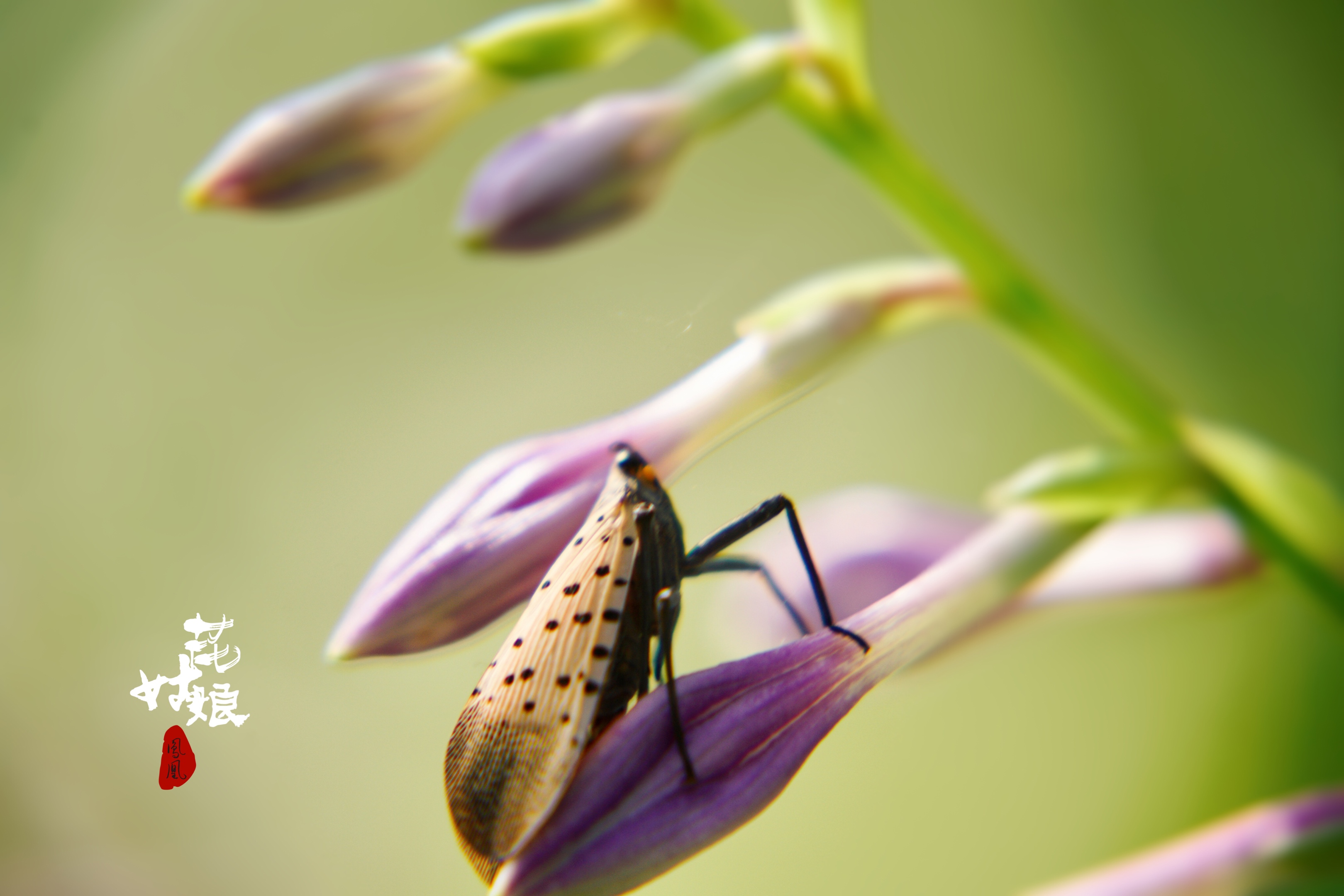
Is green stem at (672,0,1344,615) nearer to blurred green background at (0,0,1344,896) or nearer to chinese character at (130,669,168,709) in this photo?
blurred green background at (0,0,1344,896)

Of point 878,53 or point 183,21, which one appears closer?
point 183,21

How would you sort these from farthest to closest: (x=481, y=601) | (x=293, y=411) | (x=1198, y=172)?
(x=1198, y=172)
(x=293, y=411)
(x=481, y=601)

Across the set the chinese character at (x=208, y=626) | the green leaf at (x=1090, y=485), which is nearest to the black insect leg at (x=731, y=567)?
the green leaf at (x=1090, y=485)

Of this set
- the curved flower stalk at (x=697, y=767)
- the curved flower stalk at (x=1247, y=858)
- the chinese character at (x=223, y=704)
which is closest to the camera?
the curved flower stalk at (x=697, y=767)

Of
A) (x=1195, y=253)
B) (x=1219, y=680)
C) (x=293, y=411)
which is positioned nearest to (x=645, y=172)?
(x=293, y=411)

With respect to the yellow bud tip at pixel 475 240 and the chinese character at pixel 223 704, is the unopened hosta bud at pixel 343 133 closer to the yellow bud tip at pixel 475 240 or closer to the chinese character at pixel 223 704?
the yellow bud tip at pixel 475 240

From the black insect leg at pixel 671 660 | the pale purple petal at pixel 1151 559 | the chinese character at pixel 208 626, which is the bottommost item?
the pale purple petal at pixel 1151 559

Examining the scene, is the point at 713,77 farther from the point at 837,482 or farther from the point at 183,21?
the point at 183,21
